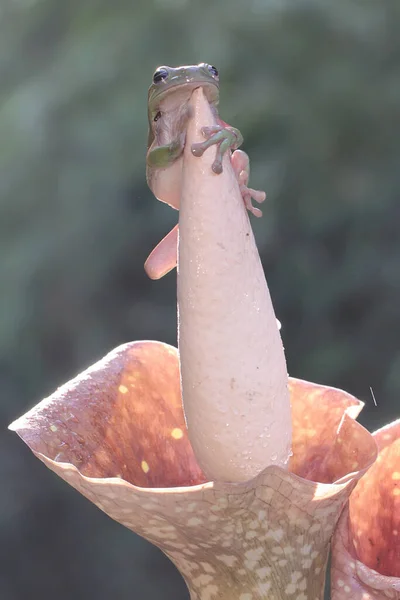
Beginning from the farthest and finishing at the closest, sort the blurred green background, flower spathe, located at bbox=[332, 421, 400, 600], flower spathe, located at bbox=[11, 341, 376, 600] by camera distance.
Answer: the blurred green background < flower spathe, located at bbox=[332, 421, 400, 600] < flower spathe, located at bbox=[11, 341, 376, 600]

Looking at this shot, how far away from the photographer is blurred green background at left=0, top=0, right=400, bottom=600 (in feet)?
3.11

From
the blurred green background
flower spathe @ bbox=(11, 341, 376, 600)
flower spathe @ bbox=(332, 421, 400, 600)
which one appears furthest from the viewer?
the blurred green background

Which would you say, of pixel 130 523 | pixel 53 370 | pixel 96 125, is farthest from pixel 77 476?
pixel 96 125

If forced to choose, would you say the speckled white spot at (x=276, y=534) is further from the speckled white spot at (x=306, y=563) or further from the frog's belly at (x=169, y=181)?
the frog's belly at (x=169, y=181)

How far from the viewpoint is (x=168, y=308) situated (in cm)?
98

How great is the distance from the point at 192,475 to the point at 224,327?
157 millimetres

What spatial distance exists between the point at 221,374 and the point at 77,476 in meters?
0.09

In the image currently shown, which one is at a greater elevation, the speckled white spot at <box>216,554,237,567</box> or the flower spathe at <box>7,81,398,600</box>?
the flower spathe at <box>7,81,398,600</box>

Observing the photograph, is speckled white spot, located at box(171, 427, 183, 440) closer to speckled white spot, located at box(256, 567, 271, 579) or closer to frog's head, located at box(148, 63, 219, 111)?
speckled white spot, located at box(256, 567, 271, 579)

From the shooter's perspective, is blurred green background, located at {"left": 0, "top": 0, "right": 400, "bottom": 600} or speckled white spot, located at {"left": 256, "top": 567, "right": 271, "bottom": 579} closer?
speckled white spot, located at {"left": 256, "top": 567, "right": 271, "bottom": 579}

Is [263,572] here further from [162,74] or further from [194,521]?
[162,74]

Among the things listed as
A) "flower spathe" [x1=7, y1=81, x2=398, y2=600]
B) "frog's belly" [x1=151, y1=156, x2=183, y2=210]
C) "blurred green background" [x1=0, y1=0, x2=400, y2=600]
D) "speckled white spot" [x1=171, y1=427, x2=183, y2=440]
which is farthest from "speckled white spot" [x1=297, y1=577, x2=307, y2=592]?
"blurred green background" [x1=0, y1=0, x2=400, y2=600]

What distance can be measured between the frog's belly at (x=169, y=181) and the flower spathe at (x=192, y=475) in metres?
0.15

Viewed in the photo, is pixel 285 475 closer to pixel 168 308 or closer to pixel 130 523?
pixel 130 523
